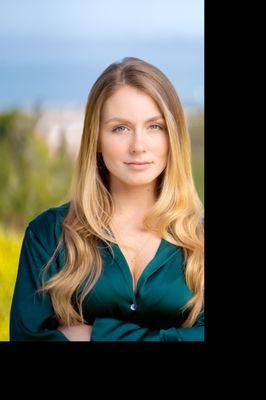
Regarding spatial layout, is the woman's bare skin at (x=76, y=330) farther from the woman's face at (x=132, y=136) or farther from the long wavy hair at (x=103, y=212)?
the woman's face at (x=132, y=136)

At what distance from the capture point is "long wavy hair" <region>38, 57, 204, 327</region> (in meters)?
4.13

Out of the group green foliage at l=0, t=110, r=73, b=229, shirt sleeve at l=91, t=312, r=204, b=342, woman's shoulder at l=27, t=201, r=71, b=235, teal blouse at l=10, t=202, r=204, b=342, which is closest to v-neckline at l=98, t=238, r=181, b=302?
teal blouse at l=10, t=202, r=204, b=342

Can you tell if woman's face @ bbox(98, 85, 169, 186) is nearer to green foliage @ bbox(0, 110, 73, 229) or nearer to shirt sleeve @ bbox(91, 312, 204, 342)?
green foliage @ bbox(0, 110, 73, 229)

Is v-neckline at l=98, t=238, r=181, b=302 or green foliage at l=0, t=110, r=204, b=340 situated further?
green foliage at l=0, t=110, r=204, b=340

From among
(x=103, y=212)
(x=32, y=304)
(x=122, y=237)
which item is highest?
(x=103, y=212)

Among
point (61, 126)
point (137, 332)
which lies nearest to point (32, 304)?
point (137, 332)

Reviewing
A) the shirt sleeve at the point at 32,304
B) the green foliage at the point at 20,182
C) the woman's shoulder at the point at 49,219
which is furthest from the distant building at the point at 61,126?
the shirt sleeve at the point at 32,304

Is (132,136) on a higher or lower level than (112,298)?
higher

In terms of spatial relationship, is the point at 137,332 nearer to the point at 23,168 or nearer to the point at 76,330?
the point at 76,330

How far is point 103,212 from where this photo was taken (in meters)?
4.20

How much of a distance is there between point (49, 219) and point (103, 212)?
9.3 inches

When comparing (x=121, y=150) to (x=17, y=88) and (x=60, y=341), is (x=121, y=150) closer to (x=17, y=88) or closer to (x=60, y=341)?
(x=17, y=88)
